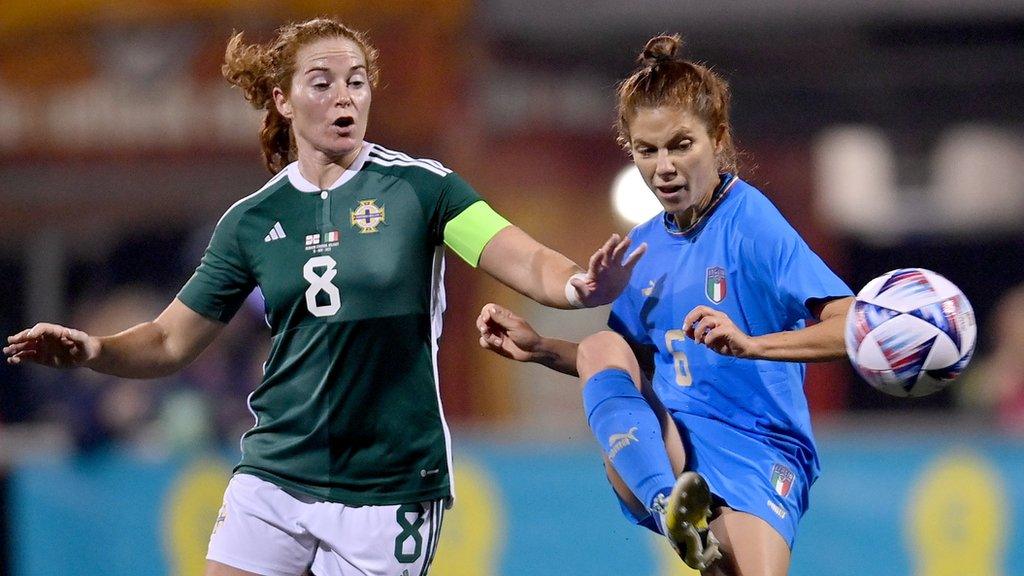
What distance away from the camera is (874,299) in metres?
3.74

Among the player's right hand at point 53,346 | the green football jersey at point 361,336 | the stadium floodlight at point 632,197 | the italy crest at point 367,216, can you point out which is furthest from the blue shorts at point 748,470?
A: the stadium floodlight at point 632,197

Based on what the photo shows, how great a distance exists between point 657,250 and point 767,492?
77 cm

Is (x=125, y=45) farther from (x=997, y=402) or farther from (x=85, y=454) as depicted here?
(x=997, y=402)

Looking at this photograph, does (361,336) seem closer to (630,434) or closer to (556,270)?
(556,270)

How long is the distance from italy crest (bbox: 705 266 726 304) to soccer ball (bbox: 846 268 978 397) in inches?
15.2

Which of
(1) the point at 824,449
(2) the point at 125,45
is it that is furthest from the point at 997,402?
(2) the point at 125,45

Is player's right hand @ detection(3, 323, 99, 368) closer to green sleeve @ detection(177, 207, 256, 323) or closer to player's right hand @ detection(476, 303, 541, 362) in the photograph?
green sleeve @ detection(177, 207, 256, 323)

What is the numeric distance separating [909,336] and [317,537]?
1.63 metres

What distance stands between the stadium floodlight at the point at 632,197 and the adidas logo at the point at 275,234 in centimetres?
644

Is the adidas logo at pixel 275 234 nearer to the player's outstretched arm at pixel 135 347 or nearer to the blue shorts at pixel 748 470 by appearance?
the player's outstretched arm at pixel 135 347

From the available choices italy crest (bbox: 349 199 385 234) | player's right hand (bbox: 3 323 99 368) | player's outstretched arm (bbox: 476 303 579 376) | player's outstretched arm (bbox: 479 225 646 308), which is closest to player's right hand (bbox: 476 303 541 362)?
player's outstretched arm (bbox: 476 303 579 376)

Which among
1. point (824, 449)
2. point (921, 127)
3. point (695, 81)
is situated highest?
point (921, 127)

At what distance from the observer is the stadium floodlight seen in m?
10.3

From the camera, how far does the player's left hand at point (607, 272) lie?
335cm
